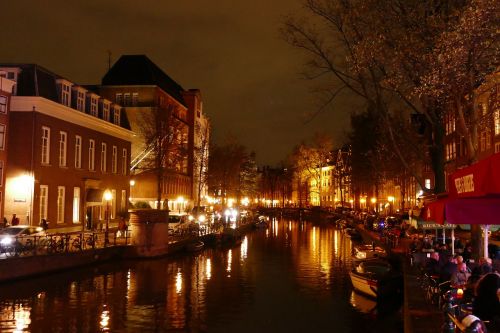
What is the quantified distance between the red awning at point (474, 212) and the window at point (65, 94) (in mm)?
38229

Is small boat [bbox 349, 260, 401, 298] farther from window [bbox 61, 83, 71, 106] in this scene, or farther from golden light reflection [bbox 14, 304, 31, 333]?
window [bbox 61, 83, 71, 106]

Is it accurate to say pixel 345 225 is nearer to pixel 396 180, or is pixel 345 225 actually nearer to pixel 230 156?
pixel 396 180

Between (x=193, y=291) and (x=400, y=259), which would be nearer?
(x=193, y=291)

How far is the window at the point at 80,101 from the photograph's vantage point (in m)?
47.4

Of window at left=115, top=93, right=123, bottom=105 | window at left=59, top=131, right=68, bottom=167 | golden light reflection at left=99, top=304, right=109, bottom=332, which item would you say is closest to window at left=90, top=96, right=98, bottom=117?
window at left=59, top=131, right=68, bottom=167

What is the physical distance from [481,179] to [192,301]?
19525 mm

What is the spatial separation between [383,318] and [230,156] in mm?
71934

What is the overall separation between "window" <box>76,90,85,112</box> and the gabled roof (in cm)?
2391

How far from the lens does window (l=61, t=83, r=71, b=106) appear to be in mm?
44719

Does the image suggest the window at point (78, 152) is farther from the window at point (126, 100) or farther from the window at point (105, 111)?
the window at point (126, 100)

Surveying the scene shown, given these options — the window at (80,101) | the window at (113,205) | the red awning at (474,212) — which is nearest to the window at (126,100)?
the window at (113,205)

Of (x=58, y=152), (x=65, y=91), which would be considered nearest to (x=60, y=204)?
(x=58, y=152)

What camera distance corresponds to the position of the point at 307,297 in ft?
94.3

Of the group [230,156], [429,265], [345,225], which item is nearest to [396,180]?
[345,225]
